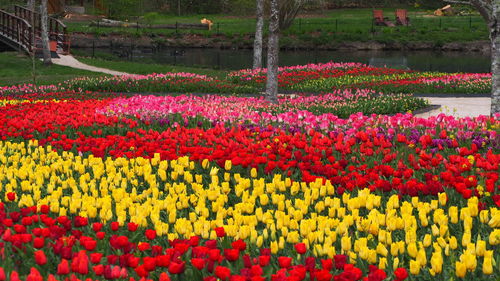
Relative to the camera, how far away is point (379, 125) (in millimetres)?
10227

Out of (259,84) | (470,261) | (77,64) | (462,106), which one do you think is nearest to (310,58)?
(77,64)

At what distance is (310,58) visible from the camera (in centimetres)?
4497

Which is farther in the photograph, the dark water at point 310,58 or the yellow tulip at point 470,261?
the dark water at point 310,58

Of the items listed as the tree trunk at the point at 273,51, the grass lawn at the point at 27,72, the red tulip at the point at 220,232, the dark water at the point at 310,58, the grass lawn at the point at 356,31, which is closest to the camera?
the red tulip at the point at 220,232

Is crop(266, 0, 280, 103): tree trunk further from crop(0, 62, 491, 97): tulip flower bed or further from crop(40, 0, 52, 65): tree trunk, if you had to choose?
crop(40, 0, 52, 65): tree trunk

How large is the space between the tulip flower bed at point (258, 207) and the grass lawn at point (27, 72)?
15.6 meters

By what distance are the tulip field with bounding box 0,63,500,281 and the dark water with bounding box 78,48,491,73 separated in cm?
2236

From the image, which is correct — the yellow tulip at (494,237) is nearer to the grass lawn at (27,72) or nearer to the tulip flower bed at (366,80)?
the tulip flower bed at (366,80)

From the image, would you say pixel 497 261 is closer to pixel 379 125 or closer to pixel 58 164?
pixel 58 164

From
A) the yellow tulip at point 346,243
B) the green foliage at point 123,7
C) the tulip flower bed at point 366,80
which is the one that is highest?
the green foliage at point 123,7

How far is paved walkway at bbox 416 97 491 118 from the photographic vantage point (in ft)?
53.7

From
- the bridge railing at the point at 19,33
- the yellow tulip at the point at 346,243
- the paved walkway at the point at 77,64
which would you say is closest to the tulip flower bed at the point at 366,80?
the paved walkway at the point at 77,64

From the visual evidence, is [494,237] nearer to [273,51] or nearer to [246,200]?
[246,200]

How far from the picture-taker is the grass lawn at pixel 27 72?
2577 centimetres
